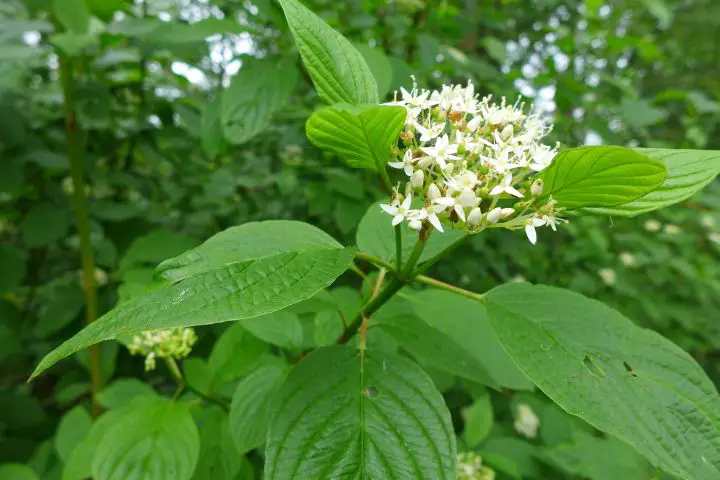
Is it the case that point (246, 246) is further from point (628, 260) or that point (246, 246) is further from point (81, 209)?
point (628, 260)

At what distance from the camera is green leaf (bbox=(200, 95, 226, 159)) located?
4.39 feet

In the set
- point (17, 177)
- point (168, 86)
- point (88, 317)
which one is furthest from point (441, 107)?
point (168, 86)

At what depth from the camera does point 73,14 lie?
1.35m

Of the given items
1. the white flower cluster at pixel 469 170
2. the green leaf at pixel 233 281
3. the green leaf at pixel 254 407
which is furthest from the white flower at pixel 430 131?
the green leaf at pixel 254 407

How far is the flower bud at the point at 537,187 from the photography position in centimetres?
68

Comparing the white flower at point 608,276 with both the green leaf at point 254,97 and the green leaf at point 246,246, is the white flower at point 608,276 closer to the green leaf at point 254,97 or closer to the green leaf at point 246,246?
the green leaf at point 254,97

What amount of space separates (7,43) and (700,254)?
344cm

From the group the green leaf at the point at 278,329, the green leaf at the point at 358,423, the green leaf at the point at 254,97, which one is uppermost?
the green leaf at the point at 254,97

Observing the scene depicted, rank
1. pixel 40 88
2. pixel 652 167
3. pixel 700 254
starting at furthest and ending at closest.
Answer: pixel 700 254
pixel 40 88
pixel 652 167

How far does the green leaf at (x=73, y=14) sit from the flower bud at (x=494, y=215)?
4.15 ft

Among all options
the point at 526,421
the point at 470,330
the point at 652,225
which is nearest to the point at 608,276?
the point at 652,225

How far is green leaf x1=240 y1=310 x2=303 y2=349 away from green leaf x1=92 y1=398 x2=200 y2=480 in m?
0.19

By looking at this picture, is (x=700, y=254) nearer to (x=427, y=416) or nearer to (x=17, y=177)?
(x=427, y=416)

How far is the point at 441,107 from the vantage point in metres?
0.82
